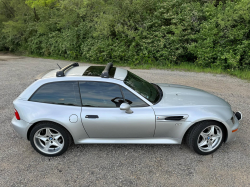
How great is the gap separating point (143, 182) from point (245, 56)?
8416 mm

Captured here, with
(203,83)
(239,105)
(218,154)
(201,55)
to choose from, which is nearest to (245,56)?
(201,55)

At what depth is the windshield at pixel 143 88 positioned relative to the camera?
3.63 m

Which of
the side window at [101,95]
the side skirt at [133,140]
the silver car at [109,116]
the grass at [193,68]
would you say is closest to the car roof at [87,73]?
the silver car at [109,116]

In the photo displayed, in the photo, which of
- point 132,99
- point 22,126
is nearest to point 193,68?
point 132,99

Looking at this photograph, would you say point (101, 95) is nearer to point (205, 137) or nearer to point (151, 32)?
point (205, 137)

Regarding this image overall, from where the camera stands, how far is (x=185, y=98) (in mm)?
3775

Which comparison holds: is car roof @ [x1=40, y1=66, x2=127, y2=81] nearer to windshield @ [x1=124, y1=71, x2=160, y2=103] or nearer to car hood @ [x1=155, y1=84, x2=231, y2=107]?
windshield @ [x1=124, y1=71, x2=160, y2=103]

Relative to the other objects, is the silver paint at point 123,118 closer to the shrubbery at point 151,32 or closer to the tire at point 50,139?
the tire at point 50,139

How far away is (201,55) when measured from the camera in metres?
9.84

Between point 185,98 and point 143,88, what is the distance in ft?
2.66

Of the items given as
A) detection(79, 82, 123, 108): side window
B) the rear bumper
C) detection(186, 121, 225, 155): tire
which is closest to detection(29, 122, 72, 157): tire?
the rear bumper

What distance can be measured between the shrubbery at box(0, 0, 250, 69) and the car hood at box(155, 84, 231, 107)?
19.8 feet

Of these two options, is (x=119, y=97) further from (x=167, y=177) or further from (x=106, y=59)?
(x=106, y=59)

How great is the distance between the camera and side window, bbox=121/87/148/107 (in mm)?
3475
